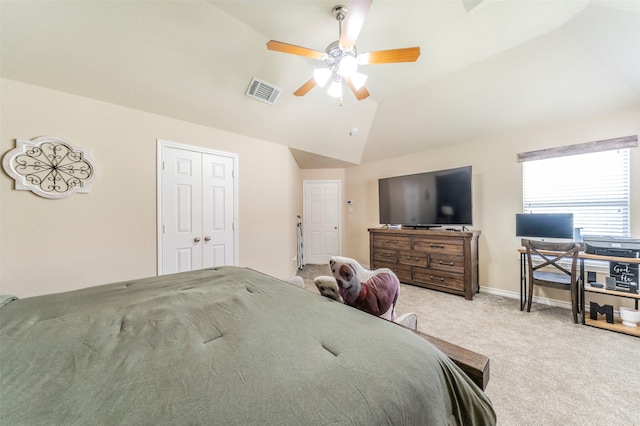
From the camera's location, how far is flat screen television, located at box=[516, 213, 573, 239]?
2.73 metres

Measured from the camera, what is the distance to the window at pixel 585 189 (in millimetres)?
2623

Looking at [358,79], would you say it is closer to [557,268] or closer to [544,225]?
[544,225]

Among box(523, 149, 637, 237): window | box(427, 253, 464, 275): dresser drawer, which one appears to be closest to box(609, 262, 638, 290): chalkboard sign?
box(523, 149, 637, 237): window

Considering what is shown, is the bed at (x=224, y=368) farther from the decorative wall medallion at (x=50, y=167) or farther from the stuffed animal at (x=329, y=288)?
the decorative wall medallion at (x=50, y=167)

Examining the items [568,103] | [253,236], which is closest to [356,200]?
[253,236]

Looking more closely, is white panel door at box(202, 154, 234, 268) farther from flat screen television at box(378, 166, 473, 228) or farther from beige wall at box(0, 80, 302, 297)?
flat screen television at box(378, 166, 473, 228)

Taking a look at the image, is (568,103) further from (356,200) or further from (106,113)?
(106,113)

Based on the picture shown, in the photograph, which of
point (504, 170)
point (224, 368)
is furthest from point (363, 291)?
point (504, 170)

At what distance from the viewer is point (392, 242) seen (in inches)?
159

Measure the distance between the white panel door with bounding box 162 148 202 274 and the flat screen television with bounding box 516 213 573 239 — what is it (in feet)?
13.9

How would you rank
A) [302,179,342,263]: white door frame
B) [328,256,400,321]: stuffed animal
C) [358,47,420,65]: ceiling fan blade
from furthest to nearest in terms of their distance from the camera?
[302,179,342,263]: white door frame
[358,47,420,65]: ceiling fan blade
[328,256,400,321]: stuffed animal

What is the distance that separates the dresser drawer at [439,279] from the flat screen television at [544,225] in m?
0.98

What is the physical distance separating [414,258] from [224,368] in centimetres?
360

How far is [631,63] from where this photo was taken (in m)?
2.22
